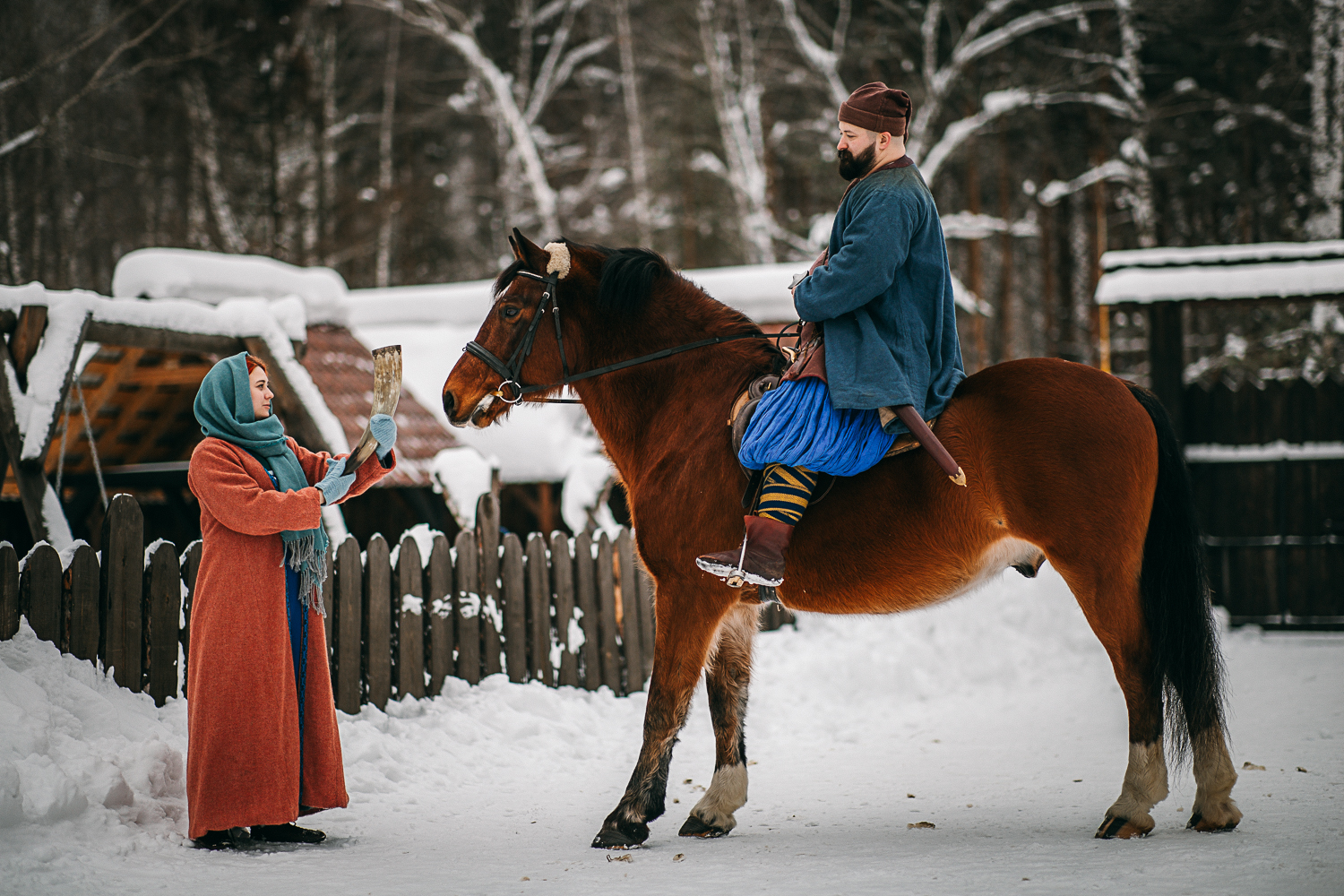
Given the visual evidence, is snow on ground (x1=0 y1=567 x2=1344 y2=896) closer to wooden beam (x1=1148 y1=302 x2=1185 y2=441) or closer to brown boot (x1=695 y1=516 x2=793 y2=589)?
brown boot (x1=695 y1=516 x2=793 y2=589)

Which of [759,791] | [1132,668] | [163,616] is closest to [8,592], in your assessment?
[163,616]

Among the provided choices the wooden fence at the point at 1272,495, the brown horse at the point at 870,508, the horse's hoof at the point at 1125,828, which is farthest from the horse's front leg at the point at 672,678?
the wooden fence at the point at 1272,495

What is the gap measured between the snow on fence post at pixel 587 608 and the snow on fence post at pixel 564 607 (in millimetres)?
96

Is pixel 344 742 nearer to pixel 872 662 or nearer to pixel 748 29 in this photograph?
pixel 872 662

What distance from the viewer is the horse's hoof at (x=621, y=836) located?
13.2 feet

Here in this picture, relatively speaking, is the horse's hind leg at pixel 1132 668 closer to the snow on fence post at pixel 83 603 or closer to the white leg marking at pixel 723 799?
the white leg marking at pixel 723 799

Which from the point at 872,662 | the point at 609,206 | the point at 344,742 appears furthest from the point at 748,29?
the point at 344,742

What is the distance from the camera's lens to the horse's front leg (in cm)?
417

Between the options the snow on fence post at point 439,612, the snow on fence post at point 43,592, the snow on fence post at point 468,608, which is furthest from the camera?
the snow on fence post at point 468,608

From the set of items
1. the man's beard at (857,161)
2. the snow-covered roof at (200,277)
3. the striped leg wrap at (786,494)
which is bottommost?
the striped leg wrap at (786,494)

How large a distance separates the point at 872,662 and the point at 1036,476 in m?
4.50

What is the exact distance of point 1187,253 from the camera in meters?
9.73

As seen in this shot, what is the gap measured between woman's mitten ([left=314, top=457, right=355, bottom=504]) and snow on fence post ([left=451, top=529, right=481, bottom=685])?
100 inches

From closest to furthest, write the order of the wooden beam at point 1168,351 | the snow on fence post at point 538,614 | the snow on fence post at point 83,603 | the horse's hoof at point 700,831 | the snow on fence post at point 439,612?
the horse's hoof at point 700,831 < the snow on fence post at point 83,603 < the snow on fence post at point 439,612 < the snow on fence post at point 538,614 < the wooden beam at point 1168,351
